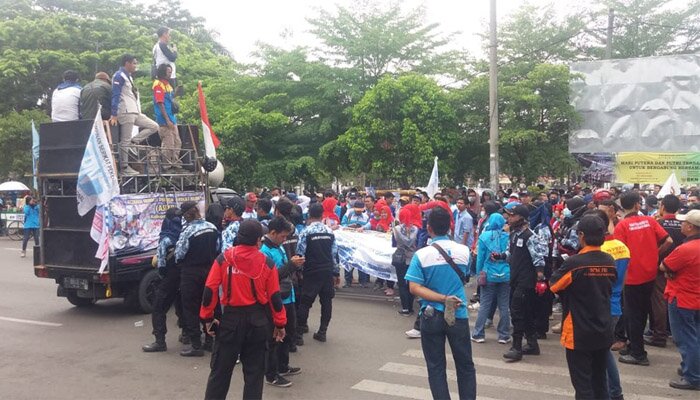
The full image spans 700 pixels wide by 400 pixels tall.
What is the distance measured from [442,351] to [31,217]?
14.9 metres

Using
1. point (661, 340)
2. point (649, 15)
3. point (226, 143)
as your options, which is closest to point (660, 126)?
point (649, 15)

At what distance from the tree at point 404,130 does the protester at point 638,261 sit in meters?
11.7

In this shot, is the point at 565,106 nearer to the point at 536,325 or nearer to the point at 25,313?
the point at 536,325

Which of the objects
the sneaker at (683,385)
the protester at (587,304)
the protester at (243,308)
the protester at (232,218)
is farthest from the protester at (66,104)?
the sneaker at (683,385)

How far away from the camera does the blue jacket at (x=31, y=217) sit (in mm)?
15734

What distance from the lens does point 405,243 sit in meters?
9.10

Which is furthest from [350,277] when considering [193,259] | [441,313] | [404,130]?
[404,130]

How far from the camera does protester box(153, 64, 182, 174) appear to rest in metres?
10.1

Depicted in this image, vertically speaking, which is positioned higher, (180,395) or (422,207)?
(422,207)

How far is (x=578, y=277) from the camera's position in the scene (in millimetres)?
4422

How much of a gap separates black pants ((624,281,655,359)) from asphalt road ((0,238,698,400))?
0.26 m

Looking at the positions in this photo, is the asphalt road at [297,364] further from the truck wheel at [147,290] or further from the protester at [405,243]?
the protester at [405,243]

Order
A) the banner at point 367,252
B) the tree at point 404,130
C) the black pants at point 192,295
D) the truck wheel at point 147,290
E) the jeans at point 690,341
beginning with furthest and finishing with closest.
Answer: the tree at point 404,130
the banner at point 367,252
the truck wheel at point 147,290
the black pants at point 192,295
the jeans at point 690,341

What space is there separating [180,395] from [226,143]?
15647 mm
